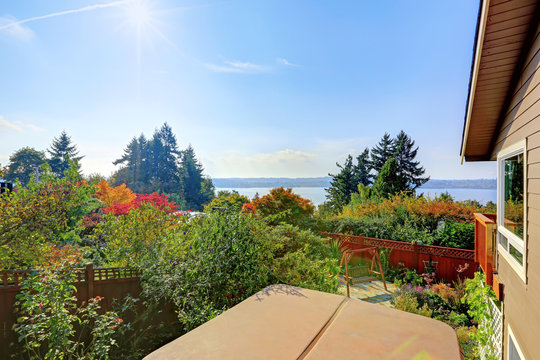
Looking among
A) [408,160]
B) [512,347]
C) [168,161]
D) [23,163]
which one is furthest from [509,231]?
[23,163]

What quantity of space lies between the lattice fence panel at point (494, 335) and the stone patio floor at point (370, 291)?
2.30 meters

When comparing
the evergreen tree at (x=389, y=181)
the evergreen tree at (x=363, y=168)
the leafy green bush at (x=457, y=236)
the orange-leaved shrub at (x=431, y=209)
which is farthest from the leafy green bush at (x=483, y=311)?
the evergreen tree at (x=363, y=168)

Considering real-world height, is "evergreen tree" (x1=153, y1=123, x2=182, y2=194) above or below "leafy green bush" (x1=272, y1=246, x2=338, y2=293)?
above

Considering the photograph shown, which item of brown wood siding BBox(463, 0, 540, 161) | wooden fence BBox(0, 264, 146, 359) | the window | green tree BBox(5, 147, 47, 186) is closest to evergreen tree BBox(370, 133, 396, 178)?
brown wood siding BBox(463, 0, 540, 161)

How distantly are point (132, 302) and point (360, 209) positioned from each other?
11.0m

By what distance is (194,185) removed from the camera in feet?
125

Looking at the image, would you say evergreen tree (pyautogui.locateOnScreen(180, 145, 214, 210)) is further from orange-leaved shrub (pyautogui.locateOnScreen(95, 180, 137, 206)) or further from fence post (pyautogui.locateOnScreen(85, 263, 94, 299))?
fence post (pyautogui.locateOnScreen(85, 263, 94, 299))

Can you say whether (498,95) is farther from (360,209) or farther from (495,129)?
(360,209)

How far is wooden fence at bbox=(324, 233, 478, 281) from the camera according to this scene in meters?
7.69

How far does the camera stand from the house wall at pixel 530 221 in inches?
88.3

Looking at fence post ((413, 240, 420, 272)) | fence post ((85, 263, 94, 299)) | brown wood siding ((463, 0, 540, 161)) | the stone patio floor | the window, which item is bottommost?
the stone patio floor

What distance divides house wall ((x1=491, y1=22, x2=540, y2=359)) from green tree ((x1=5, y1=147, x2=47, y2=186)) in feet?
151

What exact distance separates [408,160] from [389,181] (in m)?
12.5

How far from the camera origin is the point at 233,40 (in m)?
7.42
